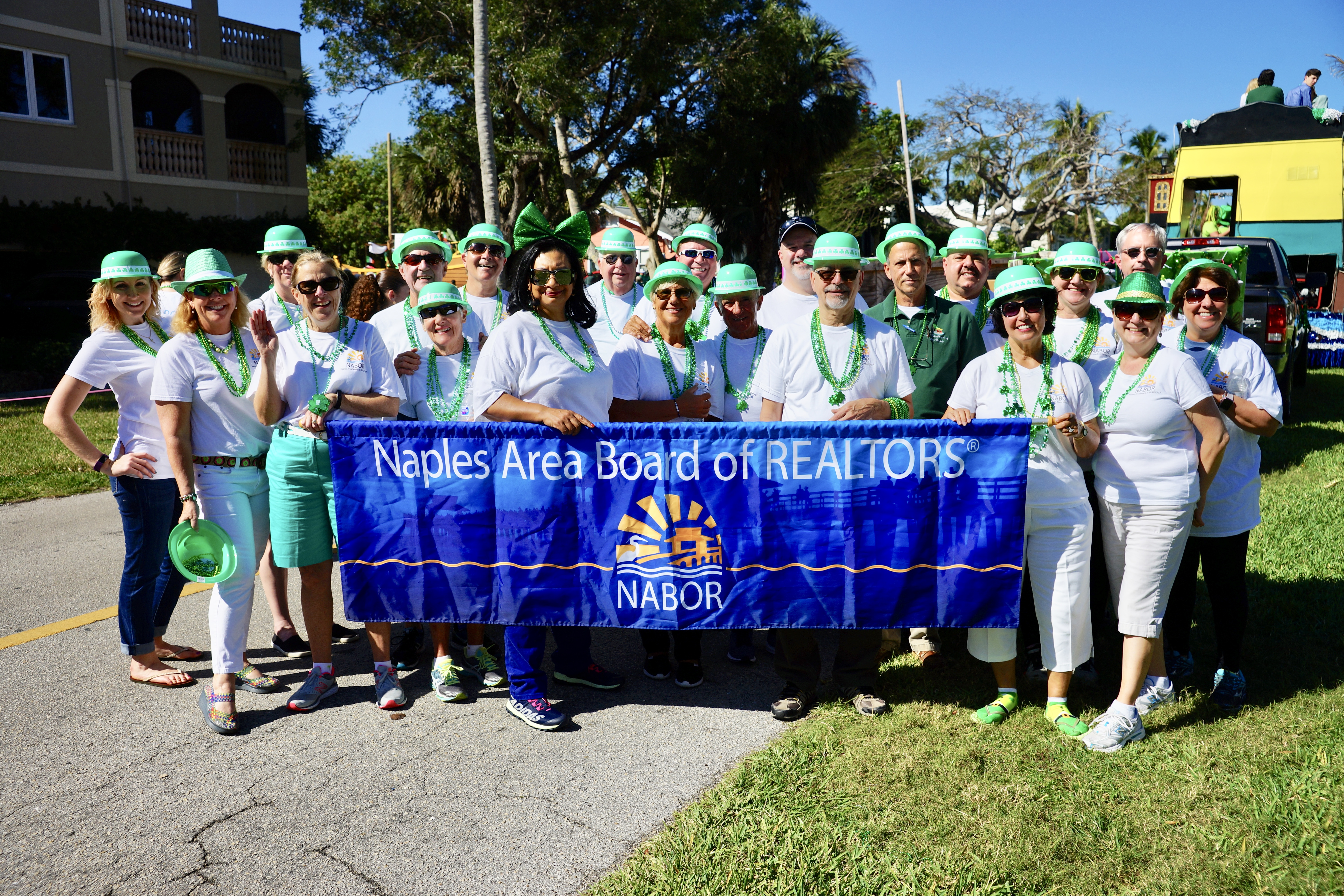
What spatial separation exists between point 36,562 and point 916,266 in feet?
21.3

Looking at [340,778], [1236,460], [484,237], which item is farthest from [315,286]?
[1236,460]

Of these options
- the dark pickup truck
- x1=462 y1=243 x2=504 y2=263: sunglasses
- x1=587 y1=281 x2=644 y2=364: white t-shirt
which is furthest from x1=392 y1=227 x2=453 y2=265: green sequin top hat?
the dark pickup truck

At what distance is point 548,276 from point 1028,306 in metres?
2.11

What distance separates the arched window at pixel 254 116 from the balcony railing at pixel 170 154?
1.32m

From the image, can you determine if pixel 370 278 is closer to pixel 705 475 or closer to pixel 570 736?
pixel 705 475

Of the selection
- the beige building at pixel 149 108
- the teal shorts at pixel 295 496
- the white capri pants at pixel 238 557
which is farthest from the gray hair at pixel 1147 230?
the beige building at pixel 149 108

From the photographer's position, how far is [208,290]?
14.4ft

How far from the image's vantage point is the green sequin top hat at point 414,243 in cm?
580

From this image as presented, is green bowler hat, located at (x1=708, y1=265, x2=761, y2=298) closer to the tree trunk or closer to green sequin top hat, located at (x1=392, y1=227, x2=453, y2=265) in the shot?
green sequin top hat, located at (x1=392, y1=227, x2=453, y2=265)

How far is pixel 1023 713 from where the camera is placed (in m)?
4.34

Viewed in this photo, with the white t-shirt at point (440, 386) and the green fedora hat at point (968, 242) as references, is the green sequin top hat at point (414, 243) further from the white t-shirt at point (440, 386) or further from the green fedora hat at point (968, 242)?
the green fedora hat at point (968, 242)

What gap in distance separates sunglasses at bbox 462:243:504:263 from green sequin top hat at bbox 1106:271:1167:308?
348 cm

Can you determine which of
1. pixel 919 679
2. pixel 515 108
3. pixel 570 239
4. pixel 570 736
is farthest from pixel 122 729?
pixel 515 108

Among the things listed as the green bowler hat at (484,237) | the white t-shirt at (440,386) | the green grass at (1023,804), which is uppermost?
the green bowler hat at (484,237)
